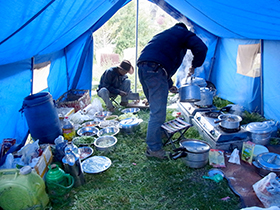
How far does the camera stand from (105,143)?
11.3 ft

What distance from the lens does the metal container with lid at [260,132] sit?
324 cm

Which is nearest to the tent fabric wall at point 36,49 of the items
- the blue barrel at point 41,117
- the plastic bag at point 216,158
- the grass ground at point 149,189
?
the blue barrel at point 41,117

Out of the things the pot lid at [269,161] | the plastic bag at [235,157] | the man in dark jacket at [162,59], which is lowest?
the plastic bag at [235,157]

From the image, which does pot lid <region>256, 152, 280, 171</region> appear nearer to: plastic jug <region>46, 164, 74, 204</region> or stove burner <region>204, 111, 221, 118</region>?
stove burner <region>204, 111, 221, 118</region>

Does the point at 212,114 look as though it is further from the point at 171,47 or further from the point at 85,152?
the point at 85,152

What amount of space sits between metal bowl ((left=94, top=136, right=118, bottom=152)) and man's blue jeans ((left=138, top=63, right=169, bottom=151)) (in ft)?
2.43

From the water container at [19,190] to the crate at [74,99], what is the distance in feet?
9.68

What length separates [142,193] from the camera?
7.77 ft

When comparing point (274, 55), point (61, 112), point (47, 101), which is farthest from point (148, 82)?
point (274, 55)

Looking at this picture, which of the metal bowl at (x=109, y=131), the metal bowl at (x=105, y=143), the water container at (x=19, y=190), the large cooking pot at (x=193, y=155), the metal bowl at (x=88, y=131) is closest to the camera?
the water container at (x=19, y=190)

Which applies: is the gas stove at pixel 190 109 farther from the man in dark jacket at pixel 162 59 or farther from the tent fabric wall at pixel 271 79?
the man in dark jacket at pixel 162 59

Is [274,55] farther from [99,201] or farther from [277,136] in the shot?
[99,201]

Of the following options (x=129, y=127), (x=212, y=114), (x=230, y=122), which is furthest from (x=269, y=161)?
(x=129, y=127)

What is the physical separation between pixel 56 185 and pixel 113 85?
3.65m
